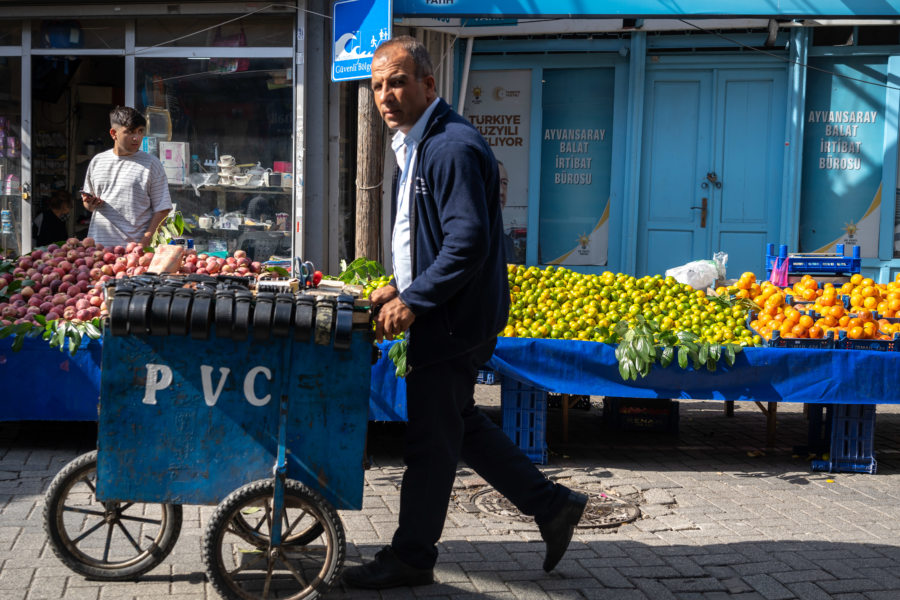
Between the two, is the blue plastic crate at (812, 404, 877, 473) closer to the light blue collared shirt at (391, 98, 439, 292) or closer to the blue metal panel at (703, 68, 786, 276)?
the light blue collared shirt at (391, 98, 439, 292)

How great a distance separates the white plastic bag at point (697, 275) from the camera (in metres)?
7.46

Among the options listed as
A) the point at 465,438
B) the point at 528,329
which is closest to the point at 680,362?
the point at 528,329

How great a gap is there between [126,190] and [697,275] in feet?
14.3

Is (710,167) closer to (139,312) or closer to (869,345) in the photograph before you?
(869,345)

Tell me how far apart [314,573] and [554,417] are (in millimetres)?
3505

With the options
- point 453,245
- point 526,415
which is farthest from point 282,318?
point 526,415

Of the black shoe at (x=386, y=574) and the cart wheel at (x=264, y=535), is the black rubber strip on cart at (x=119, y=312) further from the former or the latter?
the black shoe at (x=386, y=574)

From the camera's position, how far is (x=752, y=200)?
33.9 feet

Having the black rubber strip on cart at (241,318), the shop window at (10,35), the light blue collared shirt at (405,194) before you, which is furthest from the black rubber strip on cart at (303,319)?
the shop window at (10,35)

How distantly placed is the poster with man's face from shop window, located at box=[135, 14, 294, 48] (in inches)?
85.2

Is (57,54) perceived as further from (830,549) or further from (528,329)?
(830,549)

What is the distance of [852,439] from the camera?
562 cm

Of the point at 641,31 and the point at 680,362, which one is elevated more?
the point at 641,31

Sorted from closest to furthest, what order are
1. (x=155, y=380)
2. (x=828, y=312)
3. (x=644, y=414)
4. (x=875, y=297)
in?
(x=155, y=380) → (x=828, y=312) → (x=644, y=414) → (x=875, y=297)
